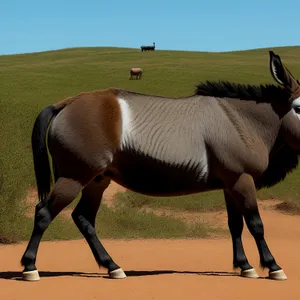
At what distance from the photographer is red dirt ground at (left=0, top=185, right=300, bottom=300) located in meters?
7.26

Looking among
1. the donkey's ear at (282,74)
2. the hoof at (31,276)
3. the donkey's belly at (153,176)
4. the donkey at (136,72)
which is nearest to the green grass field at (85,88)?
the donkey at (136,72)

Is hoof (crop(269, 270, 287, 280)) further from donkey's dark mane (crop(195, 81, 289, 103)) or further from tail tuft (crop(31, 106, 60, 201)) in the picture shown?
tail tuft (crop(31, 106, 60, 201))

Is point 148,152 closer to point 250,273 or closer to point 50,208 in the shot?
point 50,208

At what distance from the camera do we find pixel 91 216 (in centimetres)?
859

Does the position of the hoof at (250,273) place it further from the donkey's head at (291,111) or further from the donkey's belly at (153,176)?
the donkey's head at (291,111)

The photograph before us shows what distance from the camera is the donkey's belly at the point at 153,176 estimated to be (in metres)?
8.02

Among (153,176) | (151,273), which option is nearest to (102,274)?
(151,273)

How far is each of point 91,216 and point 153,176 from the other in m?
1.10

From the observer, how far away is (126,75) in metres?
57.7

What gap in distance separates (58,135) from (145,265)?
2.65 metres

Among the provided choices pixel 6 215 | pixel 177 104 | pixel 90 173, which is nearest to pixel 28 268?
pixel 90 173

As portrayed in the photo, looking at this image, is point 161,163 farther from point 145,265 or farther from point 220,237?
point 220,237

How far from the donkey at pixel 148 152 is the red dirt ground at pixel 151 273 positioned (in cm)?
37

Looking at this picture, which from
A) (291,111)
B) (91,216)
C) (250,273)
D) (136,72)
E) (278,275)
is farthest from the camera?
(136,72)
